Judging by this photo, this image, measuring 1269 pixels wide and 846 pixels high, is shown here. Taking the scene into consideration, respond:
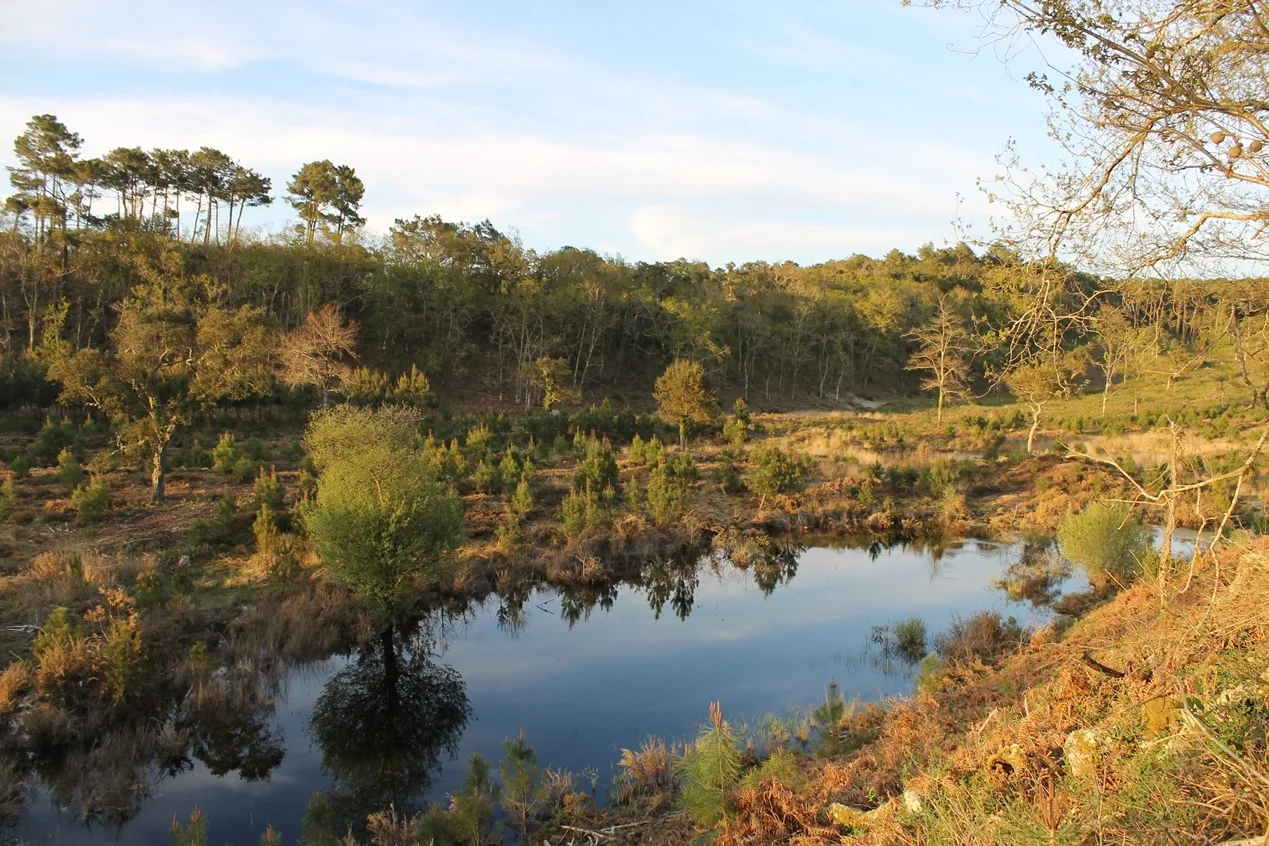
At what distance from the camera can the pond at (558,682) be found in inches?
365

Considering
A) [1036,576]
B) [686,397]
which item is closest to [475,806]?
[1036,576]

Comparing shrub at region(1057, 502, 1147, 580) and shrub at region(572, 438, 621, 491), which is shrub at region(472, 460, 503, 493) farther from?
shrub at region(1057, 502, 1147, 580)

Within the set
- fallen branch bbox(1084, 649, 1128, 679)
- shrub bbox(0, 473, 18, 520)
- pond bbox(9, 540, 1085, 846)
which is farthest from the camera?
shrub bbox(0, 473, 18, 520)

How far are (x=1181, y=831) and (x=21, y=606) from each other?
14.8 metres

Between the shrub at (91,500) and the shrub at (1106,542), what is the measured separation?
791 inches

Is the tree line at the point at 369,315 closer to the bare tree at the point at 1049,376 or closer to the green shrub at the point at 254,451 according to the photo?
the green shrub at the point at 254,451

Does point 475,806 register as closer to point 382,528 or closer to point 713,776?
point 713,776

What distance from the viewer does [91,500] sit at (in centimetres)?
1656

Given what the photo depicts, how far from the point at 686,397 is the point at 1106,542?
1722cm

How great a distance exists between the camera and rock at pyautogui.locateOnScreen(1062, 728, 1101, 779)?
510 cm

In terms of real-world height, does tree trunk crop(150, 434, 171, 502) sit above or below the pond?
above

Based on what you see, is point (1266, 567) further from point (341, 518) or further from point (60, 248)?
point (60, 248)

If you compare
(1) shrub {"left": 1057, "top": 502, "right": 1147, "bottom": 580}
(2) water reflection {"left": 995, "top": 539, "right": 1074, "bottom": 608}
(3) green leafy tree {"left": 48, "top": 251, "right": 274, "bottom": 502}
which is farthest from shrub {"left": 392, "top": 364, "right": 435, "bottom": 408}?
(1) shrub {"left": 1057, "top": 502, "right": 1147, "bottom": 580}

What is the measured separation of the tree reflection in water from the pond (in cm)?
3
